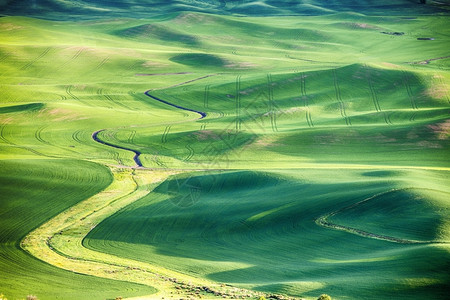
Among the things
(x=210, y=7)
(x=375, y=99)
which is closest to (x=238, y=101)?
(x=375, y=99)

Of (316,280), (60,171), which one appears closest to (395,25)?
(60,171)

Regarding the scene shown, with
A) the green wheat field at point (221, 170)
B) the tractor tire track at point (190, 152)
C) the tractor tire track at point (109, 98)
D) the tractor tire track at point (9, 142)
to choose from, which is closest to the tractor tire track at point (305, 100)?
the green wheat field at point (221, 170)

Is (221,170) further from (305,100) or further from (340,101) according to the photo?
(340,101)

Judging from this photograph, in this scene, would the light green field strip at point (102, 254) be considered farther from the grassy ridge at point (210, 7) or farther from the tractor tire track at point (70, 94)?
the grassy ridge at point (210, 7)

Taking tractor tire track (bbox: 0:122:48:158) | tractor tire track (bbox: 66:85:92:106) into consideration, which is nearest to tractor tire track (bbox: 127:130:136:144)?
tractor tire track (bbox: 0:122:48:158)

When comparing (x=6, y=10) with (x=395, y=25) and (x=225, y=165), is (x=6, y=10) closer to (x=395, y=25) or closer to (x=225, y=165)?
(x=395, y=25)
